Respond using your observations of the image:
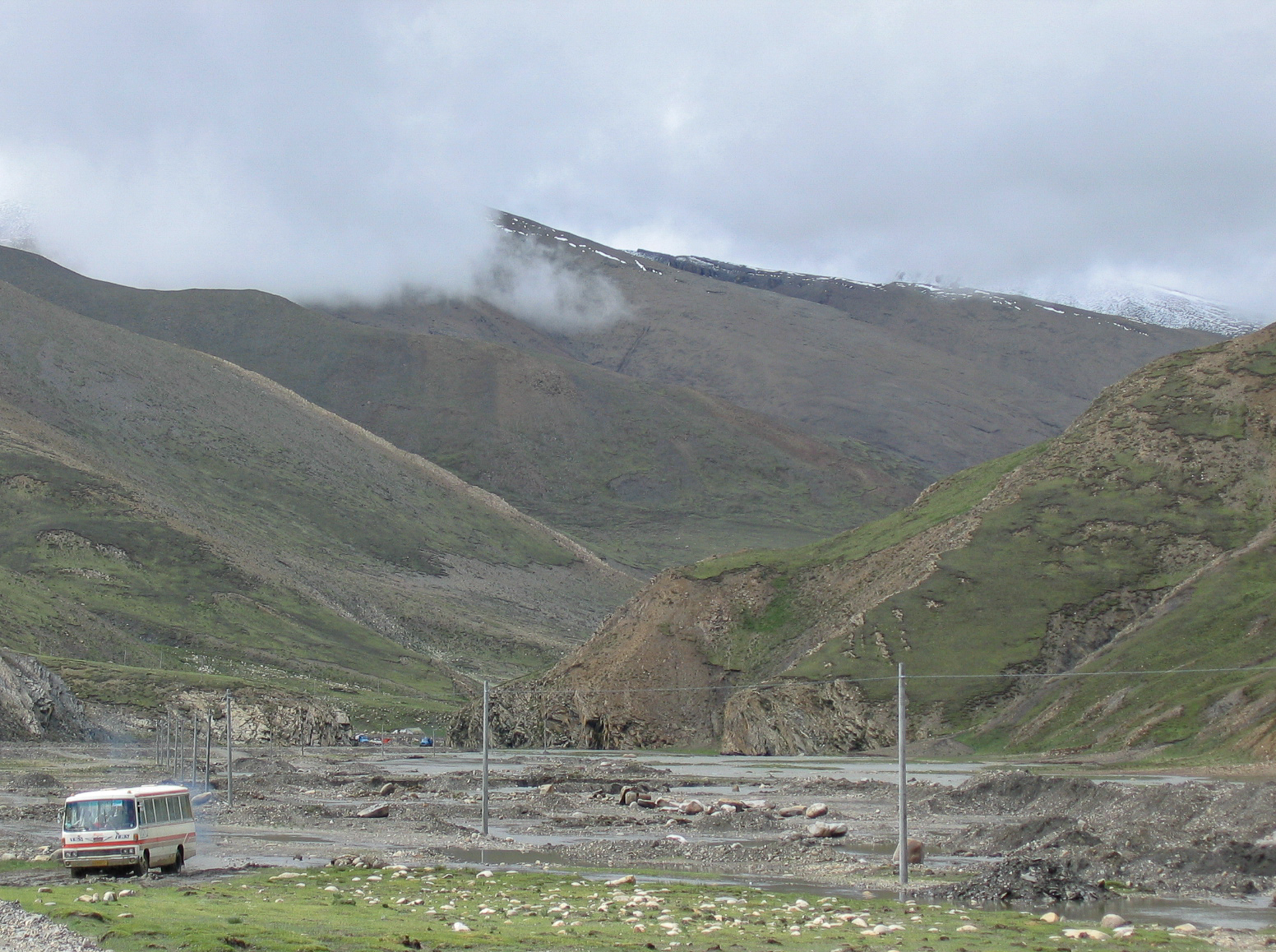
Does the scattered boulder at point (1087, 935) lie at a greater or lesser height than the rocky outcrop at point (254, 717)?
greater

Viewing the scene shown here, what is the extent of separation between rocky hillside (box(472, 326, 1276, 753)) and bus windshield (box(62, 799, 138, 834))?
166ft

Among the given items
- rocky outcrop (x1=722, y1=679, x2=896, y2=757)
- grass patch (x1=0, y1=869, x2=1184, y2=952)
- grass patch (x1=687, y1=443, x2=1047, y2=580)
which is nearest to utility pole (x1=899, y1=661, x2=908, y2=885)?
grass patch (x1=0, y1=869, x2=1184, y2=952)

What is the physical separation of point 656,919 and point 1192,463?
9300 centimetres

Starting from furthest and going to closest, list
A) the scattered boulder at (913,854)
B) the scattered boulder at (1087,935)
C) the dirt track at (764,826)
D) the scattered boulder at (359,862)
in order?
the scattered boulder at (913,854)
the scattered boulder at (359,862)
the dirt track at (764,826)
the scattered boulder at (1087,935)

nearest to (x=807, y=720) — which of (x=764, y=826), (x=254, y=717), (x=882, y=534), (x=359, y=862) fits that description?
(x=882, y=534)

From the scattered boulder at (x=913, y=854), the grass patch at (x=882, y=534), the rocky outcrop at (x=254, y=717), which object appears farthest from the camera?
the grass patch at (x=882, y=534)

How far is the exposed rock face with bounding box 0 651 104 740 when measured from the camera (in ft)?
342

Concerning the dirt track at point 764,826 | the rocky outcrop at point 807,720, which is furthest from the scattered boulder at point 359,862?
the rocky outcrop at point 807,720

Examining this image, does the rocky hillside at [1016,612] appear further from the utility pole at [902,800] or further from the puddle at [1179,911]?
the utility pole at [902,800]

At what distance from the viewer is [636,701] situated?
112 metres

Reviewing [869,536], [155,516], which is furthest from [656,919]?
[155,516]

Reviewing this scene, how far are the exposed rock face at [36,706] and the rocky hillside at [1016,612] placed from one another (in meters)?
35.4

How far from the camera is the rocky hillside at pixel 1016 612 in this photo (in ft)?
271

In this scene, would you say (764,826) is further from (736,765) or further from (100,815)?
(736,765)
